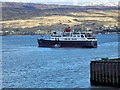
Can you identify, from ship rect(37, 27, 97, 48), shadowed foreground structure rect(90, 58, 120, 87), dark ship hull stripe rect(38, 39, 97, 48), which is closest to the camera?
shadowed foreground structure rect(90, 58, 120, 87)

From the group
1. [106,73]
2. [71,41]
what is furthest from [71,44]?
[106,73]

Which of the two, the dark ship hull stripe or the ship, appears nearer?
the dark ship hull stripe

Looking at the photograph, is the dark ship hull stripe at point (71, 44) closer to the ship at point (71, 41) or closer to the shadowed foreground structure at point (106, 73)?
the ship at point (71, 41)

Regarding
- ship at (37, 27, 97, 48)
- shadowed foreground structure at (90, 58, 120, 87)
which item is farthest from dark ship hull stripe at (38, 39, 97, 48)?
shadowed foreground structure at (90, 58, 120, 87)

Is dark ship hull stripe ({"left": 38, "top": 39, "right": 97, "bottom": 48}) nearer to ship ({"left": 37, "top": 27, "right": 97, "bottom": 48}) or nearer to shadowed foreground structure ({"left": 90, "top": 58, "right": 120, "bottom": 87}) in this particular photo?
ship ({"left": 37, "top": 27, "right": 97, "bottom": 48})

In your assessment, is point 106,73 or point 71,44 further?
point 71,44

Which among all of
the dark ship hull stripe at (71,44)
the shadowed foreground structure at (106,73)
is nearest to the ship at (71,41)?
the dark ship hull stripe at (71,44)

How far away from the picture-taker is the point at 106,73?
37.3 m

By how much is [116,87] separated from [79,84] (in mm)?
5215

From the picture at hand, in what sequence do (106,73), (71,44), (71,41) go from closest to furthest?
(106,73) → (71,44) → (71,41)

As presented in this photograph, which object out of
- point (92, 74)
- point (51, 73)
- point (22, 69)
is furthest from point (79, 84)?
point (22, 69)

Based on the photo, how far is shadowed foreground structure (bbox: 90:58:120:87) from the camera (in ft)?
120

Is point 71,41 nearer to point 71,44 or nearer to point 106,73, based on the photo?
point 71,44

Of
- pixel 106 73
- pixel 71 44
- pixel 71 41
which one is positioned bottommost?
pixel 71 44
